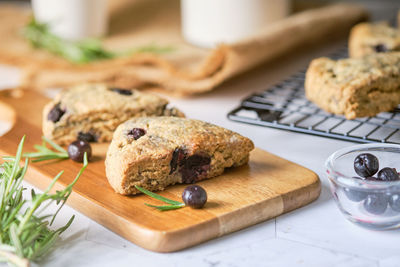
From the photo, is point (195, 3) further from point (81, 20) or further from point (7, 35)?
point (7, 35)

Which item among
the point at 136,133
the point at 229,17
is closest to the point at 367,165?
the point at 136,133

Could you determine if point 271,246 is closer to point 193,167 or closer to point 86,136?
point 193,167

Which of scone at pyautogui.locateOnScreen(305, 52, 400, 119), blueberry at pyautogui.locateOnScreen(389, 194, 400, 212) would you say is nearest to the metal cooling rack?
scone at pyautogui.locateOnScreen(305, 52, 400, 119)

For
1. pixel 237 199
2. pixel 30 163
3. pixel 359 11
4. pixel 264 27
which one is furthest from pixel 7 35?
pixel 237 199

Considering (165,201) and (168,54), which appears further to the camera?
(168,54)

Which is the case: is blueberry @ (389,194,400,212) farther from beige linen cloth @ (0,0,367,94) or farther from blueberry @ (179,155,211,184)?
beige linen cloth @ (0,0,367,94)
